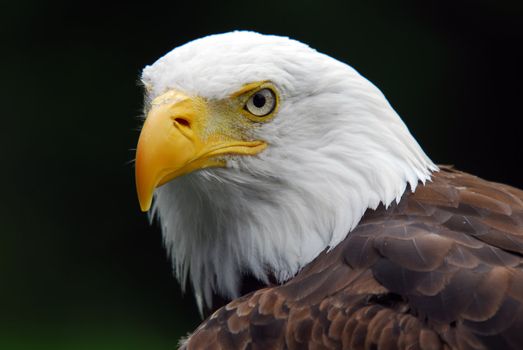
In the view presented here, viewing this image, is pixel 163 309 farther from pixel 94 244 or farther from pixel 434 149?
pixel 434 149

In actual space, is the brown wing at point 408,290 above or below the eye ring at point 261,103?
below

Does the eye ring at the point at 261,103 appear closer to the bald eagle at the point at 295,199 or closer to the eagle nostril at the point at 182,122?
the bald eagle at the point at 295,199

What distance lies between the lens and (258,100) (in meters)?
3.39

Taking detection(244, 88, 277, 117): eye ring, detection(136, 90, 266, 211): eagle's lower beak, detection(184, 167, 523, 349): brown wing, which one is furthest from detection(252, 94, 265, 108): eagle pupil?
detection(184, 167, 523, 349): brown wing

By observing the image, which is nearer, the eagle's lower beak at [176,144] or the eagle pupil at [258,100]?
the eagle's lower beak at [176,144]

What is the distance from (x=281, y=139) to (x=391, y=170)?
13.8 inches

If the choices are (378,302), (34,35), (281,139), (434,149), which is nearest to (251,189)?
(281,139)

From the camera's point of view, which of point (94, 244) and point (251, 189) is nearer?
point (251, 189)

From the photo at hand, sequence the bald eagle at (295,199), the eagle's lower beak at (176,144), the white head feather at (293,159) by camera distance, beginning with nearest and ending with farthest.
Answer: the bald eagle at (295,199), the eagle's lower beak at (176,144), the white head feather at (293,159)

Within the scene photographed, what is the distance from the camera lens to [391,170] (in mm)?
3420

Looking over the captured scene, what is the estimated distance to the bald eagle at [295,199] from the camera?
119 inches

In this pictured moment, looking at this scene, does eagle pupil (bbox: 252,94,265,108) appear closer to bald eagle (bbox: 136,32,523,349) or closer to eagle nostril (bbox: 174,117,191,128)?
bald eagle (bbox: 136,32,523,349)

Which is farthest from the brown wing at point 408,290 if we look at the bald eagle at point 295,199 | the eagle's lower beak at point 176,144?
the eagle's lower beak at point 176,144

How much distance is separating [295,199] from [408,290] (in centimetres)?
61
